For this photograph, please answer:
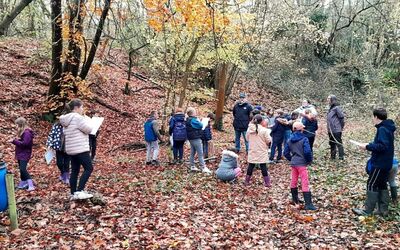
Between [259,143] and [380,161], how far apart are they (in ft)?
10.2

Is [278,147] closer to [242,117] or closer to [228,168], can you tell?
[242,117]

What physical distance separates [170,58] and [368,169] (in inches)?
434

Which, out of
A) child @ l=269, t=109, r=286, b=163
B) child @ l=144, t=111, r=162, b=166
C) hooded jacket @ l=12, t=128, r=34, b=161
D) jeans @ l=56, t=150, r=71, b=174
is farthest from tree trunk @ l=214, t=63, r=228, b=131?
hooded jacket @ l=12, t=128, r=34, b=161

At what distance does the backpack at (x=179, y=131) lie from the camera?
1102 centimetres

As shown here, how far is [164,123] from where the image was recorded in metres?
16.0

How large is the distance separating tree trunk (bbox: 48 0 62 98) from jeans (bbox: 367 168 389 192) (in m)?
10.3

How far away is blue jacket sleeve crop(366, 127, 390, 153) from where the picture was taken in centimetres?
655

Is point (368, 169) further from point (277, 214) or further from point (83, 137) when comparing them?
point (83, 137)

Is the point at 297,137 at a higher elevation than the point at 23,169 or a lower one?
higher

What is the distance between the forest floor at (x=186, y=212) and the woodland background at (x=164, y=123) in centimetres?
3

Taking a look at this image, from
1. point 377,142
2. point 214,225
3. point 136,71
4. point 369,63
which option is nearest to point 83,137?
point 214,225

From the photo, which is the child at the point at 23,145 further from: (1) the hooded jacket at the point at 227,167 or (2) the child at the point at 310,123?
(2) the child at the point at 310,123

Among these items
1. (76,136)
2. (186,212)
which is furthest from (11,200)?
(186,212)

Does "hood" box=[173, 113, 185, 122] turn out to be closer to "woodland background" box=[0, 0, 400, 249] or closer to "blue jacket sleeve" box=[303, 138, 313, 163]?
"woodland background" box=[0, 0, 400, 249]
